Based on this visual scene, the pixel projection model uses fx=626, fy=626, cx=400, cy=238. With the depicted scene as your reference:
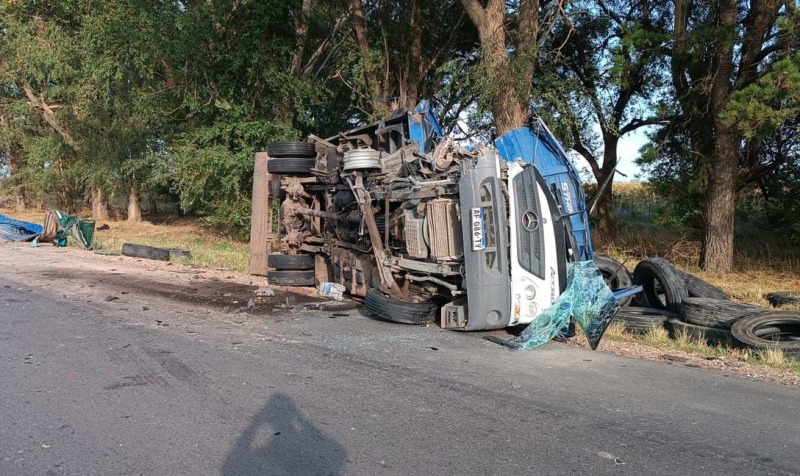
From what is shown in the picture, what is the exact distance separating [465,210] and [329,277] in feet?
15.3

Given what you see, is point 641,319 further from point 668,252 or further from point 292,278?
point 668,252

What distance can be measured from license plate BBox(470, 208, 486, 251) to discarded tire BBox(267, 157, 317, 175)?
16.7ft

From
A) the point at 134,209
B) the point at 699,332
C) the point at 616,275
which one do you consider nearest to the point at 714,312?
the point at 699,332

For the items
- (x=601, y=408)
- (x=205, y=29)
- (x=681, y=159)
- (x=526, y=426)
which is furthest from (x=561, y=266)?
(x=205, y=29)

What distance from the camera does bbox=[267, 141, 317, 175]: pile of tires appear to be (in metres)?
11.4

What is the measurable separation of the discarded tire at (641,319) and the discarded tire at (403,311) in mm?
2608

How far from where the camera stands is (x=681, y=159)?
16.5 metres

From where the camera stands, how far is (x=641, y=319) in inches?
327

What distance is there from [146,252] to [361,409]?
40.7ft

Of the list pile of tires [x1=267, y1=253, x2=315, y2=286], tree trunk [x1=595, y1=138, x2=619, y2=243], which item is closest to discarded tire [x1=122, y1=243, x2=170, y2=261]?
pile of tires [x1=267, y1=253, x2=315, y2=286]

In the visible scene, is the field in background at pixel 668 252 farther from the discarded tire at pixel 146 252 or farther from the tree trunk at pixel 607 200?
the discarded tire at pixel 146 252

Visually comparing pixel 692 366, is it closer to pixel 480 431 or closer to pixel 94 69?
pixel 480 431

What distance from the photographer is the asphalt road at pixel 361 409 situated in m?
3.84

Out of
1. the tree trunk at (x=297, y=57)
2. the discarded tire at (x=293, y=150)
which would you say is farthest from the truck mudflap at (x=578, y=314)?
the tree trunk at (x=297, y=57)
